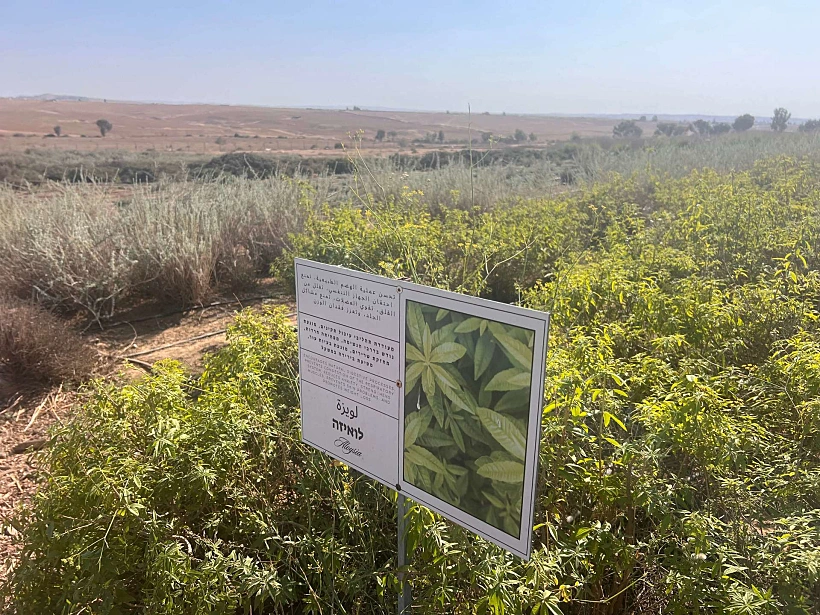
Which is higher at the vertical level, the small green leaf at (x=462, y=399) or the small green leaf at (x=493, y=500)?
the small green leaf at (x=462, y=399)

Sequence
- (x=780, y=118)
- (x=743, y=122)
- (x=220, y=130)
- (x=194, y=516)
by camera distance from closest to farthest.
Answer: (x=194, y=516)
(x=780, y=118)
(x=743, y=122)
(x=220, y=130)

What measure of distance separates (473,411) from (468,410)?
0.02m

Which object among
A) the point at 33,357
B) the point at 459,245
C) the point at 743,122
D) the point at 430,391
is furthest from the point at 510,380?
the point at 743,122

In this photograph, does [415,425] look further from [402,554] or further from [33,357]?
[33,357]

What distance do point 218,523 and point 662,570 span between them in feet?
5.09

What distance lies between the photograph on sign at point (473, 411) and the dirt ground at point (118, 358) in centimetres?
164

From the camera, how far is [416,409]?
1.58 metres

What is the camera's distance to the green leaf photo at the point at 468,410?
1.36 meters

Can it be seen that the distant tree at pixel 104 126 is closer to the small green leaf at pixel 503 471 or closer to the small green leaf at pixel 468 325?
the small green leaf at pixel 468 325

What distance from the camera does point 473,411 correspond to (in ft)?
4.75

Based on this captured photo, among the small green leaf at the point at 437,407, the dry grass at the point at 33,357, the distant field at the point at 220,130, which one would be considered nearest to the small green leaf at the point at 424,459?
the small green leaf at the point at 437,407

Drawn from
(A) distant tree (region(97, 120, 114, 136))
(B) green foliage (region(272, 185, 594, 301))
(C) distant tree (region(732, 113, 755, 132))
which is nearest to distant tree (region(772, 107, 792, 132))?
(C) distant tree (region(732, 113, 755, 132))

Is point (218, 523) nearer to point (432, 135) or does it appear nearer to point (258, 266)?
point (258, 266)

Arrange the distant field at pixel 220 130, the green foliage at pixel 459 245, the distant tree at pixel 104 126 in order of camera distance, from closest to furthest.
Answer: the green foliage at pixel 459 245
the distant field at pixel 220 130
the distant tree at pixel 104 126
